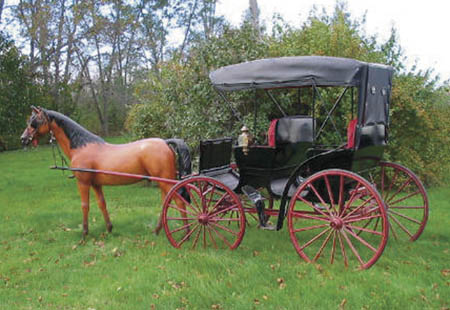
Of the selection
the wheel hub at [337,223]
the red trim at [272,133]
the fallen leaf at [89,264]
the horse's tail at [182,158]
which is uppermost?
the red trim at [272,133]

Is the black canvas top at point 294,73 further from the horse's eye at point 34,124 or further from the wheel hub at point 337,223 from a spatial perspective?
the horse's eye at point 34,124

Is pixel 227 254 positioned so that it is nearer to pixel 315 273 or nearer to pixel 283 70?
pixel 315 273

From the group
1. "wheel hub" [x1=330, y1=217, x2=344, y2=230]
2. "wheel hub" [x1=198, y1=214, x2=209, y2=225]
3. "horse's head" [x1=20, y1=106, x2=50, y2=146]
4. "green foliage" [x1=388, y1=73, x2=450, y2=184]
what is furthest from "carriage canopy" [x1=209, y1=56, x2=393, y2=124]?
"green foliage" [x1=388, y1=73, x2=450, y2=184]

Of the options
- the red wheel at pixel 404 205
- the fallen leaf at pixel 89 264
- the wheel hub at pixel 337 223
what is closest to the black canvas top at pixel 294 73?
the wheel hub at pixel 337 223

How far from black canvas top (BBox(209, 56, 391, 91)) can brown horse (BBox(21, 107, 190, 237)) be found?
49.9 inches

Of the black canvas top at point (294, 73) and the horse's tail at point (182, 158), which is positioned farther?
the horse's tail at point (182, 158)

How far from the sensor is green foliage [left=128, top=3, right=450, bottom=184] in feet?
32.5

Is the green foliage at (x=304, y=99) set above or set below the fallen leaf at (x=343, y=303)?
above

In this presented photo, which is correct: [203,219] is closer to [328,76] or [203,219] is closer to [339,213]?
[339,213]

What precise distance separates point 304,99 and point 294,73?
5246mm

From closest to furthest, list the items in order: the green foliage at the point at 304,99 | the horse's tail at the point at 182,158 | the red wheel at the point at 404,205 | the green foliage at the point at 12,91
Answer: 1. the red wheel at the point at 404,205
2. the horse's tail at the point at 182,158
3. the green foliage at the point at 304,99
4. the green foliage at the point at 12,91

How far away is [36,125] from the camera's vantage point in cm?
625

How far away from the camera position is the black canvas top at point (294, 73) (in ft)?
15.6

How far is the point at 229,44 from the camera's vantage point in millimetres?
10273
